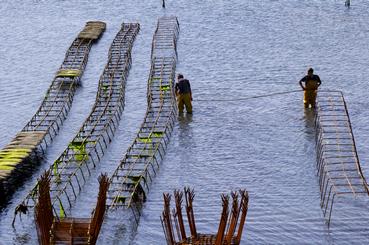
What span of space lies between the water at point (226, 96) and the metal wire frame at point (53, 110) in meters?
0.56

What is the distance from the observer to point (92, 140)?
30125mm

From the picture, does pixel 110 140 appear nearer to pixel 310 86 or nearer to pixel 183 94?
pixel 183 94

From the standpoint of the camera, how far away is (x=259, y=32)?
47938mm

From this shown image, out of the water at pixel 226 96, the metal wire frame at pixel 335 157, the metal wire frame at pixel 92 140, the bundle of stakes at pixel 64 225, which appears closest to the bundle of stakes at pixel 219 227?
the water at pixel 226 96

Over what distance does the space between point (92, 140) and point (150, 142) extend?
7.68ft

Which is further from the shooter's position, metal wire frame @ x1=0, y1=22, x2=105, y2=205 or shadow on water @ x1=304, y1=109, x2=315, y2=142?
shadow on water @ x1=304, y1=109, x2=315, y2=142

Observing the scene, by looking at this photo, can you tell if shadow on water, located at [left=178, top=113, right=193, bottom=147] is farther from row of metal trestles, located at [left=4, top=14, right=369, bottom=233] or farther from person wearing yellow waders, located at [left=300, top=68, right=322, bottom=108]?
person wearing yellow waders, located at [left=300, top=68, right=322, bottom=108]

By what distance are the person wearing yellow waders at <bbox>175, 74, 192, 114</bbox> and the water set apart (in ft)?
2.23

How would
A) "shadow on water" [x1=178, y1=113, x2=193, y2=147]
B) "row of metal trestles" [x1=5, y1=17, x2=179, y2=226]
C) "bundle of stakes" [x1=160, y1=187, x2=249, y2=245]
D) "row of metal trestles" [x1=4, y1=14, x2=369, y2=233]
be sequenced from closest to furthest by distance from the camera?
"bundle of stakes" [x1=160, y1=187, x2=249, y2=245]
"row of metal trestles" [x1=4, y1=14, x2=369, y2=233]
"row of metal trestles" [x1=5, y1=17, x2=179, y2=226]
"shadow on water" [x1=178, y1=113, x2=193, y2=147]

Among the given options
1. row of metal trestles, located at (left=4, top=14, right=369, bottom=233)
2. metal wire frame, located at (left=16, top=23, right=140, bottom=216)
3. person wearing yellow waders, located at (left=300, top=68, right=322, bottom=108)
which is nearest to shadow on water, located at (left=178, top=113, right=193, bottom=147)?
row of metal trestles, located at (left=4, top=14, right=369, bottom=233)

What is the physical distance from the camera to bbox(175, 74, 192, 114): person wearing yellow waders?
109 ft

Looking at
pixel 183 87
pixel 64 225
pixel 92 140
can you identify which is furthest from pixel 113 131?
pixel 64 225

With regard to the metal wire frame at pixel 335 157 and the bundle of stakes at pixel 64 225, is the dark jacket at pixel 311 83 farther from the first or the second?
the bundle of stakes at pixel 64 225

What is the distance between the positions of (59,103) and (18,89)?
4350mm
